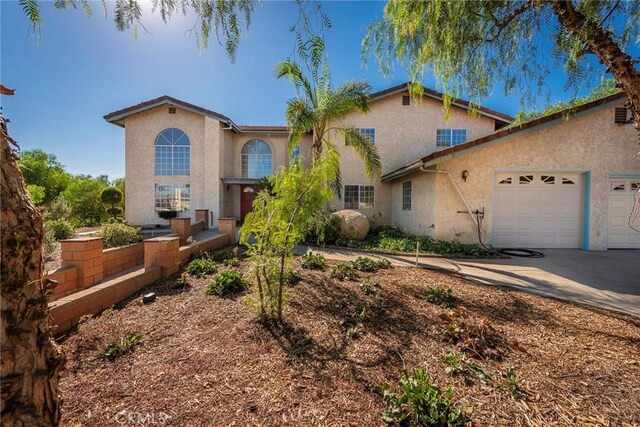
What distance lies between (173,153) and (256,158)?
4.43 metres

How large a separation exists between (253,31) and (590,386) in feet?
16.5

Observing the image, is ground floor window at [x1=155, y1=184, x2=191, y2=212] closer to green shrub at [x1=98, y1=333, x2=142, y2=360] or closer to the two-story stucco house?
the two-story stucco house

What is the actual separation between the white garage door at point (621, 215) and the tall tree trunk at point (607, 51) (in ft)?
22.9

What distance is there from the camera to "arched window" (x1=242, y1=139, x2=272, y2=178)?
16.5m

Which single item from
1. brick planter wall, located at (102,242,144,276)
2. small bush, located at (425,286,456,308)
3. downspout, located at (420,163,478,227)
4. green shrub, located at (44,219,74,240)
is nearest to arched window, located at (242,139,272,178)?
green shrub, located at (44,219,74,240)

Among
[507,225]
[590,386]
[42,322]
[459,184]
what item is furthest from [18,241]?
[507,225]

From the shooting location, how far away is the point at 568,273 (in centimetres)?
627

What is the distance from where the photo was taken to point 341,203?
543 inches

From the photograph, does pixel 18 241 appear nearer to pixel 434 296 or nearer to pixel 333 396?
pixel 333 396

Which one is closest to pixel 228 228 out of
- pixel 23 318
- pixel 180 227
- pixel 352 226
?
pixel 180 227

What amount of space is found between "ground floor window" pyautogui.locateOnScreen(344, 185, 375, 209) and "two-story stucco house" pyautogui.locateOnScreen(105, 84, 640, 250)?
2.0 inches

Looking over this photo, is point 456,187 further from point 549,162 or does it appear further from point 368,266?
point 368,266

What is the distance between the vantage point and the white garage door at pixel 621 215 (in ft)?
29.3

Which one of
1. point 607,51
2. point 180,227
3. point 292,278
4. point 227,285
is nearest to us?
point 607,51
